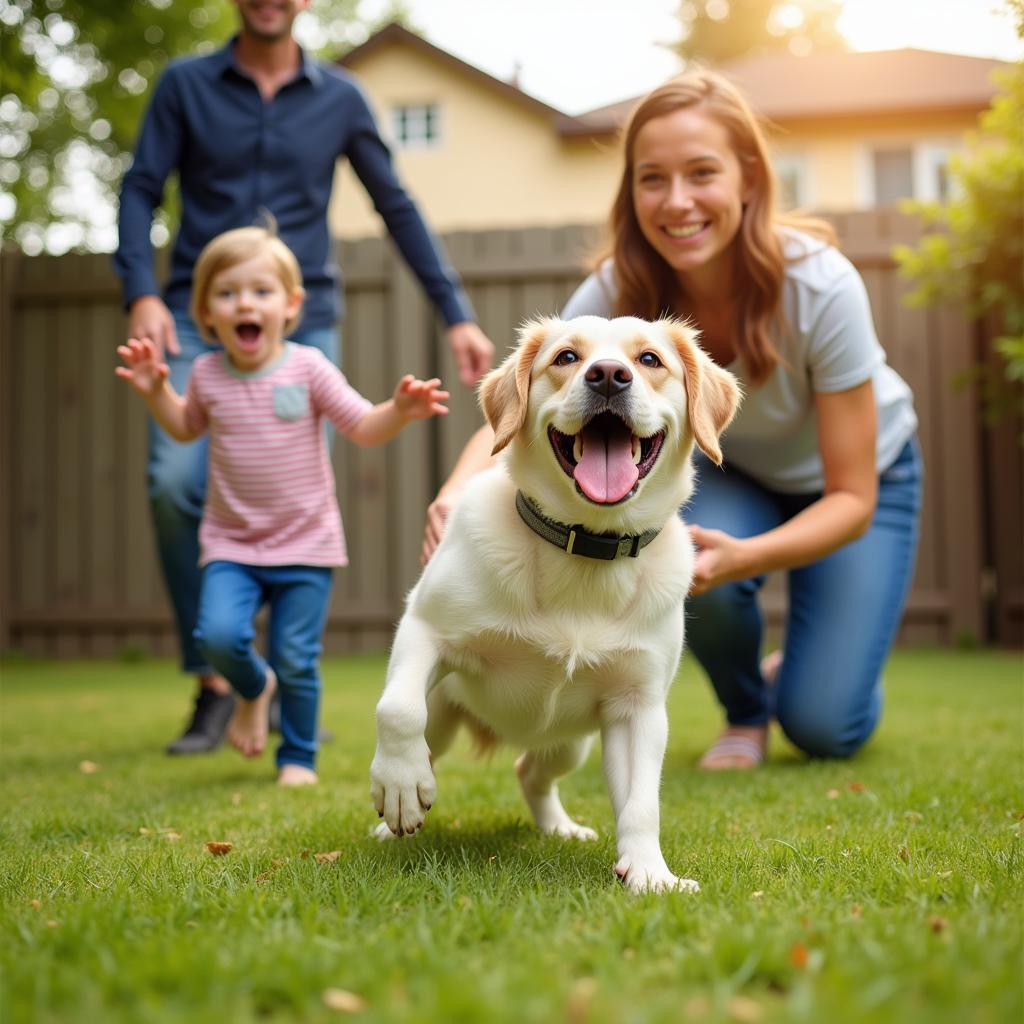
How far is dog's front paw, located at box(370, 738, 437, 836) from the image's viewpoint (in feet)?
7.29

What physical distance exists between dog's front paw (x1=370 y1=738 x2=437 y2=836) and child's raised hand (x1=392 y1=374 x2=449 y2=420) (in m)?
1.14

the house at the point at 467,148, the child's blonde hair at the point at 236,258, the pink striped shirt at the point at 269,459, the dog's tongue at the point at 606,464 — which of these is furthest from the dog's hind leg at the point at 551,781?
the house at the point at 467,148

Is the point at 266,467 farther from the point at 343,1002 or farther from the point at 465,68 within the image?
the point at 465,68

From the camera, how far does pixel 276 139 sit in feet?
14.4

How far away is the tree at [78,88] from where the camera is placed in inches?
300

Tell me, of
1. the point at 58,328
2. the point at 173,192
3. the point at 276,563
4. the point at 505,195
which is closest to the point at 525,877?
the point at 276,563

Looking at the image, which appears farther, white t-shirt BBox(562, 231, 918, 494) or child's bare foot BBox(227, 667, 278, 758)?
child's bare foot BBox(227, 667, 278, 758)

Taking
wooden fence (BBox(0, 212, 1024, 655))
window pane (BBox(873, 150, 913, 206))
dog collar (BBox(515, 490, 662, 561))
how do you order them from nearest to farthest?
dog collar (BBox(515, 490, 662, 561))
wooden fence (BBox(0, 212, 1024, 655))
window pane (BBox(873, 150, 913, 206))

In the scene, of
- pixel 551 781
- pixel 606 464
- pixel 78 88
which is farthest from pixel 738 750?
pixel 78 88

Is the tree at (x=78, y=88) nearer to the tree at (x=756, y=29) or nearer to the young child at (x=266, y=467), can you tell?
the young child at (x=266, y=467)

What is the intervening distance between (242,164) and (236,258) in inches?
35.0

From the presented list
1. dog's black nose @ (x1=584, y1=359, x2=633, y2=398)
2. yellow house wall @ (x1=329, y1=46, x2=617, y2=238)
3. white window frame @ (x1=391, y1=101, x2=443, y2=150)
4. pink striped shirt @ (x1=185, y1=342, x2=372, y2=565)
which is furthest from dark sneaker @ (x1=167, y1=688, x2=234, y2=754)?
white window frame @ (x1=391, y1=101, x2=443, y2=150)

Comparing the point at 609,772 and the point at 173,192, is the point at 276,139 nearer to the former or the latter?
the point at 609,772

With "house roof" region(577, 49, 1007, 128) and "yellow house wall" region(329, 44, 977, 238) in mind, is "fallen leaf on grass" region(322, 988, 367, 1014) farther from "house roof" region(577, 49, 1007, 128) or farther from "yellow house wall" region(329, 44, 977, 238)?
"yellow house wall" region(329, 44, 977, 238)
